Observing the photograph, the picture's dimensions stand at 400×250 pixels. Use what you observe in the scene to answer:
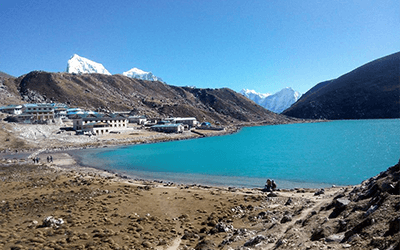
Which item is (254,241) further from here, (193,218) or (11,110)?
(11,110)

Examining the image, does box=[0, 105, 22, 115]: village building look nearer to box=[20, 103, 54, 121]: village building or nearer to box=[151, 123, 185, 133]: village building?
box=[20, 103, 54, 121]: village building

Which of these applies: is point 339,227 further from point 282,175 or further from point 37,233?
point 282,175


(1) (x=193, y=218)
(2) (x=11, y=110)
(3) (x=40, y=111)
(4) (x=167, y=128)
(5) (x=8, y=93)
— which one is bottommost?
(1) (x=193, y=218)

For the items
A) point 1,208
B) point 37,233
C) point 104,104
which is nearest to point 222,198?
point 37,233

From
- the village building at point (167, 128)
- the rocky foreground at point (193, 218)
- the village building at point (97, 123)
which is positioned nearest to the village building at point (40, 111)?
the village building at point (97, 123)

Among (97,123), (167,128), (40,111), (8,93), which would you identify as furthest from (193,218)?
(8,93)

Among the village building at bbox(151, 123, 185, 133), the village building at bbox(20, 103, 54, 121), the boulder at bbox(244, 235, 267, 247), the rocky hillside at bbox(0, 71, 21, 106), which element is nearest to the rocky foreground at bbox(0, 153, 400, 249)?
the boulder at bbox(244, 235, 267, 247)

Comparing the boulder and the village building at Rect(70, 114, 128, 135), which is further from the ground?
the village building at Rect(70, 114, 128, 135)
